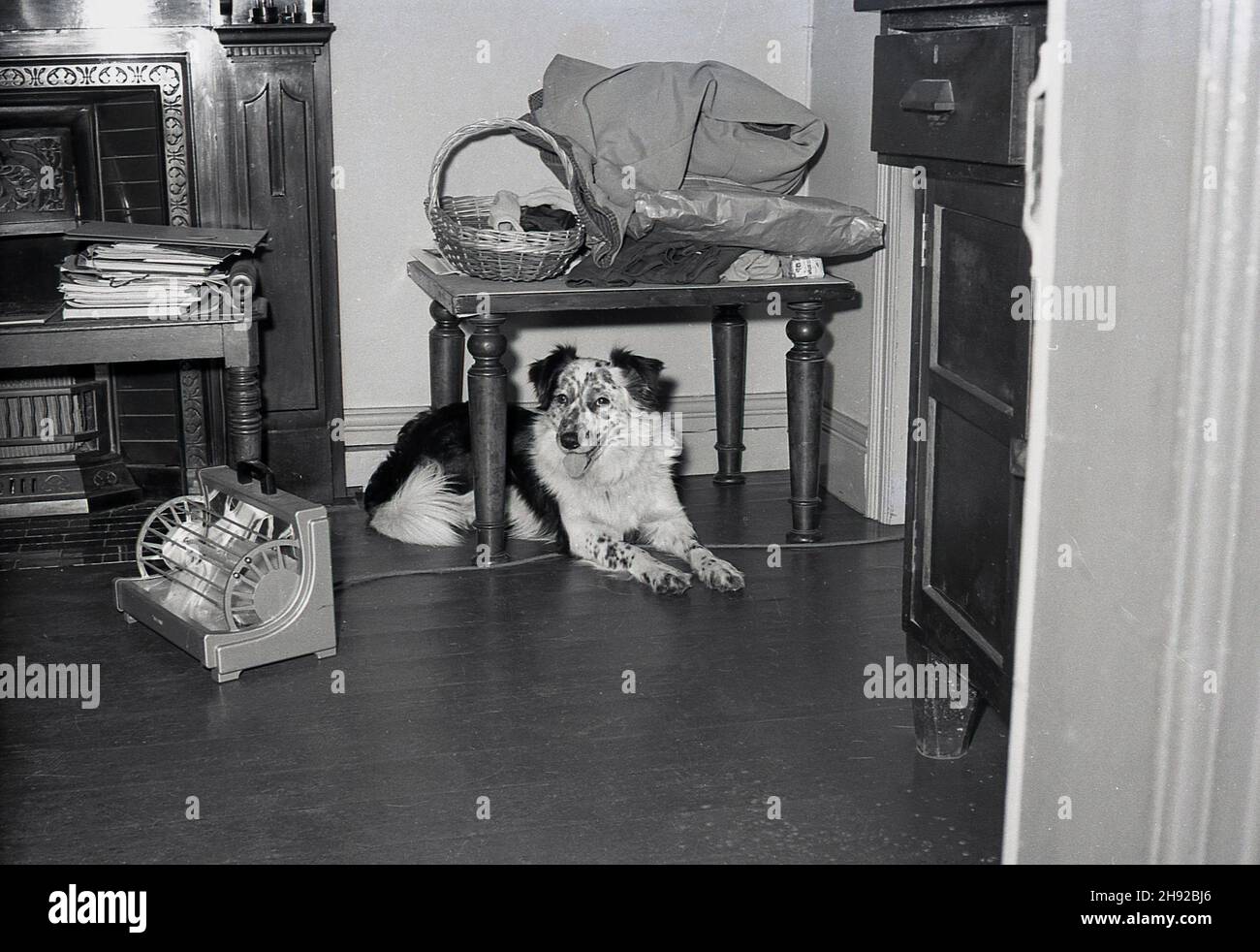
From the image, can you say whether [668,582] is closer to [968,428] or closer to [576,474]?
[576,474]

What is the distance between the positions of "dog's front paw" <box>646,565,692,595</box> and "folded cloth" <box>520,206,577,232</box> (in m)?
0.92

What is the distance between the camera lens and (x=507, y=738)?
2443mm

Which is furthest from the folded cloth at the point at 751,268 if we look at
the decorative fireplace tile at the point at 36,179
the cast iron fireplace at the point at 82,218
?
the decorative fireplace tile at the point at 36,179

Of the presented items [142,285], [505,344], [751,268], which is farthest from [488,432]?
[142,285]

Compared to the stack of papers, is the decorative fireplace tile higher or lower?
higher

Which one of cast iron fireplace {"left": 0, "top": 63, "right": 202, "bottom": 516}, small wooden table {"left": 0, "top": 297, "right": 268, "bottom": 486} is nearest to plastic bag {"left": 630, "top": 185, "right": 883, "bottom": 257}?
small wooden table {"left": 0, "top": 297, "right": 268, "bottom": 486}

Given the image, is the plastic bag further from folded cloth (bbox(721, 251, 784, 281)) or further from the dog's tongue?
the dog's tongue

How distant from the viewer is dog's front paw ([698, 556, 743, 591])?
3213 millimetres

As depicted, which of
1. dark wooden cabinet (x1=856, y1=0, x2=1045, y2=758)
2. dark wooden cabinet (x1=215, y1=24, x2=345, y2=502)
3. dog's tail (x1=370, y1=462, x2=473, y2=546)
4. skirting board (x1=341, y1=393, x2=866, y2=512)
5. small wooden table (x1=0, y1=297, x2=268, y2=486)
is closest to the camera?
dark wooden cabinet (x1=856, y1=0, x2=1045, y2=758)

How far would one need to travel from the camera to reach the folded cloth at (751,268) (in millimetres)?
3453

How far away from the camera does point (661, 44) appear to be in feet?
13.1

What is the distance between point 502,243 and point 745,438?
1.36 metres
